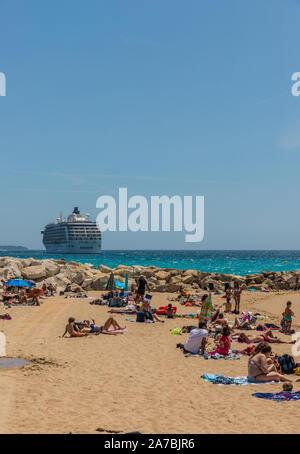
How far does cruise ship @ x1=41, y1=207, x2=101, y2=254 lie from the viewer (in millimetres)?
107438

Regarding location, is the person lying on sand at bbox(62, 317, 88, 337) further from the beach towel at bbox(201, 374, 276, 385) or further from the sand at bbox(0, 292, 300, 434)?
the beach towel at bbox(201, 374, 276, 385)

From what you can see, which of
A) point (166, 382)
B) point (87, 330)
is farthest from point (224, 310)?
point (166, 382)

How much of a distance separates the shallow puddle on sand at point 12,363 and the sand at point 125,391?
12.1 inches

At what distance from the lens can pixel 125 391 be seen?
26.7 feet

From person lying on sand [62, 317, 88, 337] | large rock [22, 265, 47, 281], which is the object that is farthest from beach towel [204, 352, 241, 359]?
large rock [22, 265, 47, 281]

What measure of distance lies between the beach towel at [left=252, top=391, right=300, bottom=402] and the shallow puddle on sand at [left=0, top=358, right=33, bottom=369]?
4964 mm

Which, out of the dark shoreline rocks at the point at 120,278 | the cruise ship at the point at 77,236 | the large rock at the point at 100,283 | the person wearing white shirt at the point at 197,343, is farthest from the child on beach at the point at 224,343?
the cruise ship at the point at 77,236

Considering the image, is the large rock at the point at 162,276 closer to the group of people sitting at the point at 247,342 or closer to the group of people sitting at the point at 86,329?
the group of people sitting at the point at 247,342

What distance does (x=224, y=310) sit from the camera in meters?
21.0

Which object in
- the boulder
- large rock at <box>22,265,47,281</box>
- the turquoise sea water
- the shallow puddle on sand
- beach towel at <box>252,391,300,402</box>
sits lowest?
the turquoise sea water

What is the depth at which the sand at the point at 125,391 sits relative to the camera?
6371 mm

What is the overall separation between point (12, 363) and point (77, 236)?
325 ft

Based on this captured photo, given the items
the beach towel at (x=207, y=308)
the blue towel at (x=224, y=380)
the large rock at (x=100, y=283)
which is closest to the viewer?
the blue towel at (x=224, y=380)

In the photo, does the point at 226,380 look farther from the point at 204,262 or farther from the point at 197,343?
the point at 204,262
